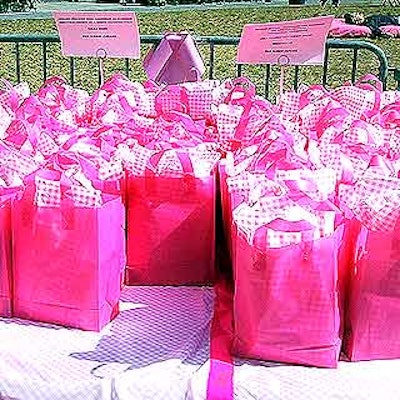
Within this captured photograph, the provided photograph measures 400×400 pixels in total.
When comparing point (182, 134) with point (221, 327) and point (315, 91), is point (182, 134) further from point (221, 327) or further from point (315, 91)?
point (315, 91)

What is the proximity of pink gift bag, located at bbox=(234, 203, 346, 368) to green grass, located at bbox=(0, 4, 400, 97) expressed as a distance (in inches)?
217

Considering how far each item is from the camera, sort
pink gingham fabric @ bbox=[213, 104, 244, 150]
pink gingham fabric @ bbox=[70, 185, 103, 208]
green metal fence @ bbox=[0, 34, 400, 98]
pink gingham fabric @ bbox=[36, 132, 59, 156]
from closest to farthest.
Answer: pink gingham fabric @ bbox=[70, 185, 103, 208] < pink gingham fabric @ bbox=[36, 132, 59, 156] < pink gingham fabric @ bbox=[213, 104, 244, 150] < green metal fence @ bbox=[0, 34, 400, 98]

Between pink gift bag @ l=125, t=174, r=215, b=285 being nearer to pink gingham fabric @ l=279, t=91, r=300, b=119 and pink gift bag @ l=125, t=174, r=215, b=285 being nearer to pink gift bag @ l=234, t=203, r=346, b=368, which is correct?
pink gift bag @ l=234, t=203, r=346, b=368

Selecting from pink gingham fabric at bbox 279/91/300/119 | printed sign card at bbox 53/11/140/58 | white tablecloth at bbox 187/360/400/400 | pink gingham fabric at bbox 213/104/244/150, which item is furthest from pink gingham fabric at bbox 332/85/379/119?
white tablecloth at bbox 187/360/400/400

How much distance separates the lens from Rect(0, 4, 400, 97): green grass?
A: 7.25 metres

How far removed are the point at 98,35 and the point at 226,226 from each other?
Result: 34.8 inches

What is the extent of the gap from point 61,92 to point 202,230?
84cm

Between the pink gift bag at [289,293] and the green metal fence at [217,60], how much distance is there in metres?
1.39

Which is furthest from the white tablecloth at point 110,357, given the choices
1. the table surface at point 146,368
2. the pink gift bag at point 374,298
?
the pink gift bag at point 374,298

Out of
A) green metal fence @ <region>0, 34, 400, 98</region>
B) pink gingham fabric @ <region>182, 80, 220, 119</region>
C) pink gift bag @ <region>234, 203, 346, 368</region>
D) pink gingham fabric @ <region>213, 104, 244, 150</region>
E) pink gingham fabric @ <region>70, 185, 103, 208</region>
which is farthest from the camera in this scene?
green metal fence @ <region>0, 34, 400, 98</region>

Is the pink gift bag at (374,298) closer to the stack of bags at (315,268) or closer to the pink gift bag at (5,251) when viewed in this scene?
the stack of bags at (315,268)

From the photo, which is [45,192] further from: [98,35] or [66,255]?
[98,35]

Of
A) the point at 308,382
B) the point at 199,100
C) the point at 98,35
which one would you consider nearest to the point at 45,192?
the point at 308,382

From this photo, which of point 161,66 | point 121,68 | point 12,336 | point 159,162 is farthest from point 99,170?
point 121,68
